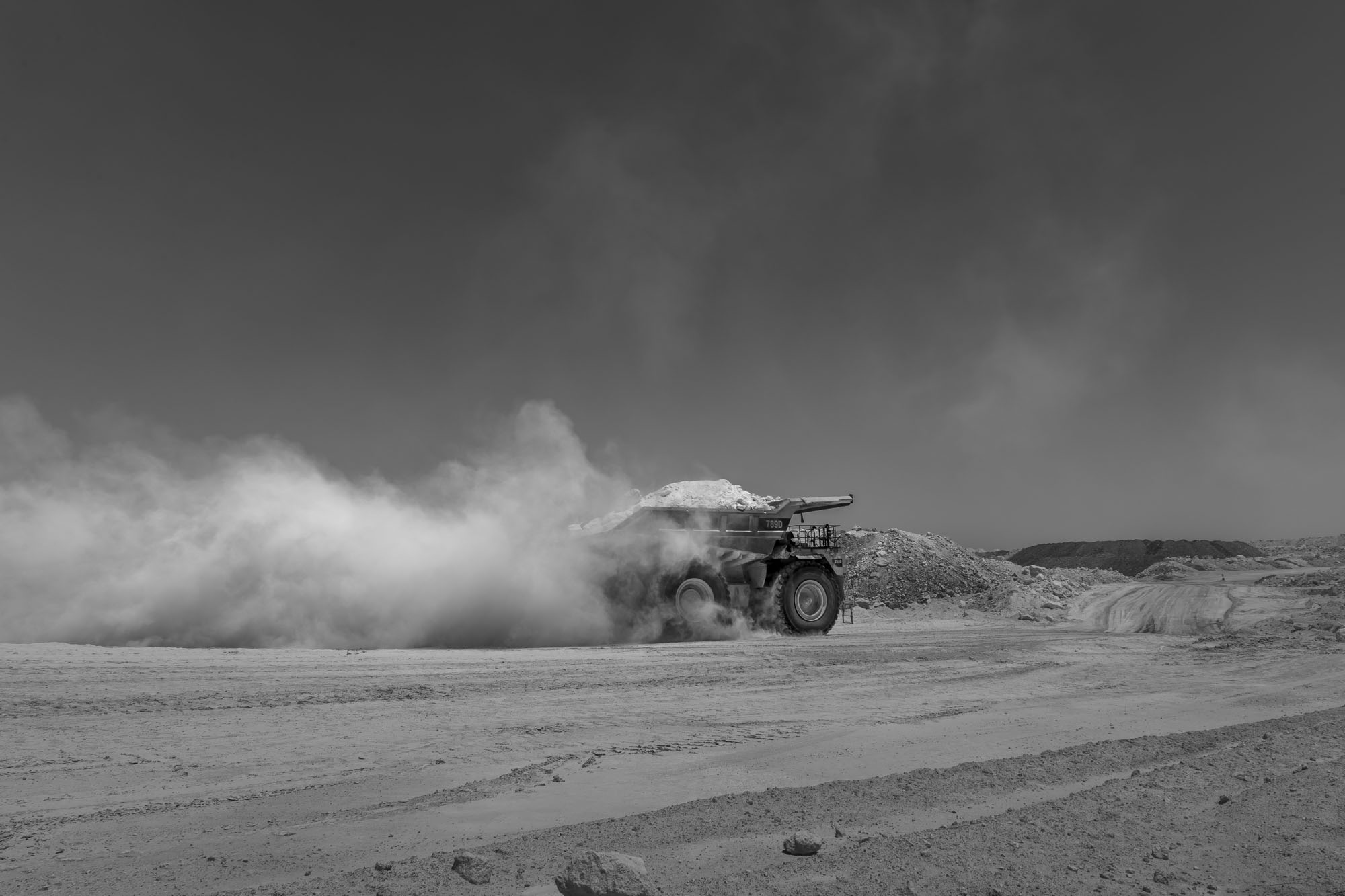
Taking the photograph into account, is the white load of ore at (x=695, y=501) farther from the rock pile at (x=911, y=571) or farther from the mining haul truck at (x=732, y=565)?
the rock pile at (x=911, y=571)

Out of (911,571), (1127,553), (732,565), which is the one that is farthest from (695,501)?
(1127,553)

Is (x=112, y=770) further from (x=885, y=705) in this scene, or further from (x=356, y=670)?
(x=885, y=705)

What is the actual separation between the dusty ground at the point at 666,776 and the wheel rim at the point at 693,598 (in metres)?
6.48

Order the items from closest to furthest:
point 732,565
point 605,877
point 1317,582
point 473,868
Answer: point 605,877 → point 473,868 → point 732,565 → point 1317,582

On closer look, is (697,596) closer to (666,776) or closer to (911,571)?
(666,776)

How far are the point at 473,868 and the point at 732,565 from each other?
583 inches

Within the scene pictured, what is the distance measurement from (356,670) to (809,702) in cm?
592

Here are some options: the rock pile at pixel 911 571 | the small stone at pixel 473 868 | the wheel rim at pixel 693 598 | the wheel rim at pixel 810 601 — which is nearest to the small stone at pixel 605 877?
the small stone at pixel 473 868

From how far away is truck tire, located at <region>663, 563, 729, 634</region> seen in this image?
1734 centimetres

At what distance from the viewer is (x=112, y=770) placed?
539 cm

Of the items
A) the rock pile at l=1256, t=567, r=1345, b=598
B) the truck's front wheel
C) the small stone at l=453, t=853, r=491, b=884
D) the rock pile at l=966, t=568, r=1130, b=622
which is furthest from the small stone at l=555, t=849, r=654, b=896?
the rock pile at l=1256, t=567, r=1345, b=598

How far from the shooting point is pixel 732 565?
18.3 metres

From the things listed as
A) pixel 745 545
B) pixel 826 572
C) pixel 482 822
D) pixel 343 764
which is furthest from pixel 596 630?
→ pixel 482 822

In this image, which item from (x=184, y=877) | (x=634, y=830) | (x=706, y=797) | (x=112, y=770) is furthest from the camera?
(x=112, y=770)
